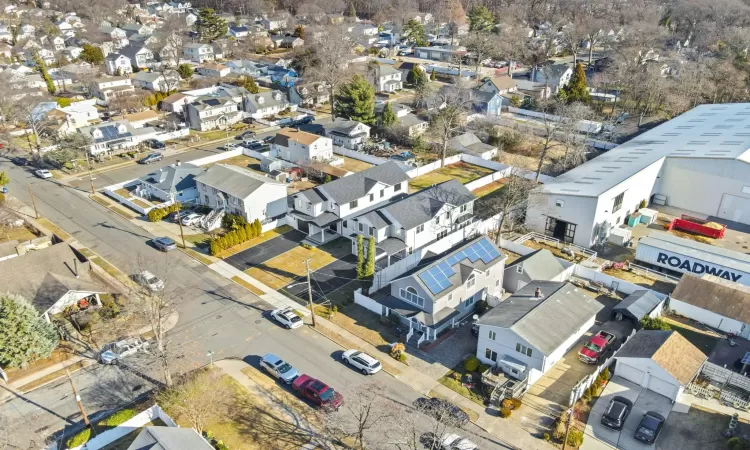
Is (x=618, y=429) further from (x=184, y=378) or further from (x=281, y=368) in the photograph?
(x=184, y=378)

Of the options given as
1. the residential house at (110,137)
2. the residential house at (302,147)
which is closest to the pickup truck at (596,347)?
the residential house at (302,147)

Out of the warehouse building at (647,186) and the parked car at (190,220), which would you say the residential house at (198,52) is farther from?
the warehouse building at (647,186)

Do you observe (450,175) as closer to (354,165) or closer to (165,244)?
(354,165)

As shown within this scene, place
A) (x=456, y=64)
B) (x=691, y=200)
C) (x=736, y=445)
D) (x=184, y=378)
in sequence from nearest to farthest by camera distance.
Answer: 1. (x=736, y=445)
2. (x=184, y=378)
3. (x=691, y=200)
4. (x=456, y=64)

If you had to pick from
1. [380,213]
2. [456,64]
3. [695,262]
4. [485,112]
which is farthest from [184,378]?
[456,64]

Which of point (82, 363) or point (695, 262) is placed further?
point (695, 262)

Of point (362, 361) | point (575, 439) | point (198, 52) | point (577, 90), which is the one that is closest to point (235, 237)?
point (362, 361)
